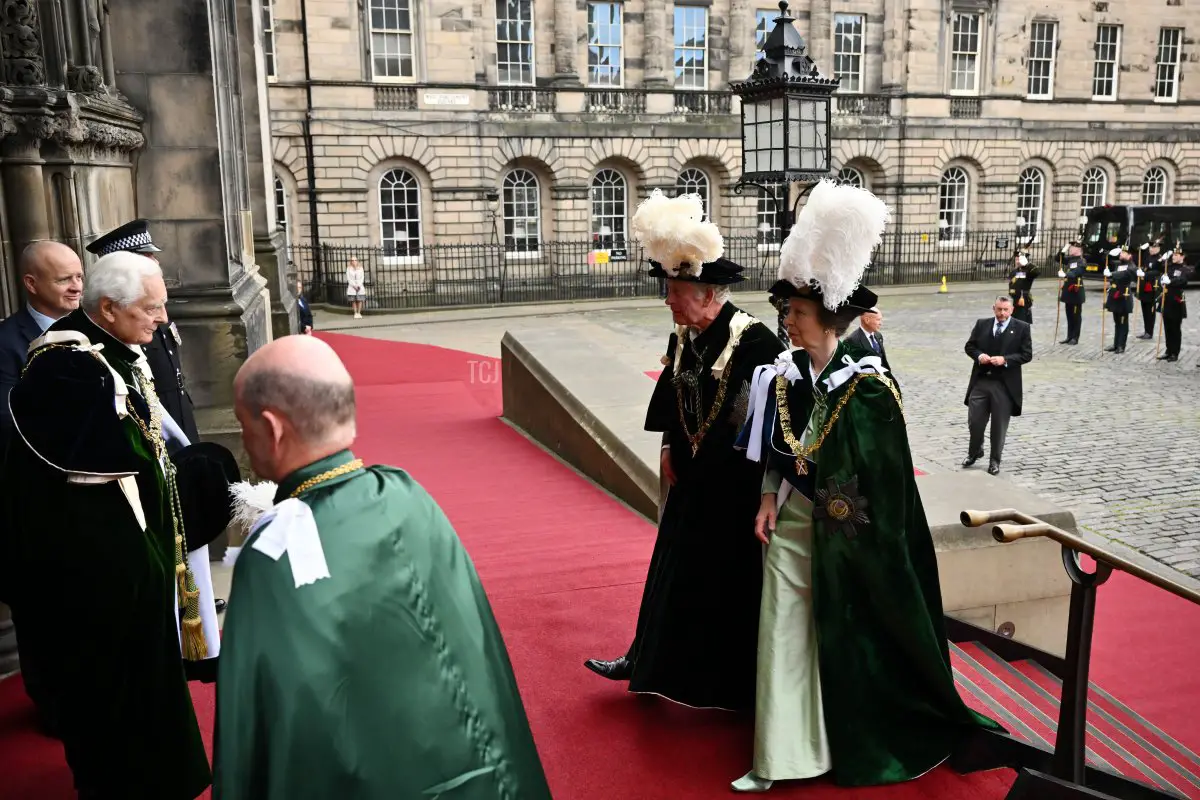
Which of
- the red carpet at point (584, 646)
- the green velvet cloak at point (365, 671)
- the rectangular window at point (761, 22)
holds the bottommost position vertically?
the red carpet at point (584, 646)

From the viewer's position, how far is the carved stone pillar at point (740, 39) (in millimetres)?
30189

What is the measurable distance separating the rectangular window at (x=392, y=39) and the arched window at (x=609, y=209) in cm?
637

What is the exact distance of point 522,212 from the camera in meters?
29.5

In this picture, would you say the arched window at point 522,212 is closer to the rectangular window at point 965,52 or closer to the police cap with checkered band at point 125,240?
the rectangular window at point 965,52

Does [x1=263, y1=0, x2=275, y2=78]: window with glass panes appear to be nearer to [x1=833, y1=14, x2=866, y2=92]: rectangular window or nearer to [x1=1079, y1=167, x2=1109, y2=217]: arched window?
[x1=833, y1=14, x2=866, y2=92]: rectangular window

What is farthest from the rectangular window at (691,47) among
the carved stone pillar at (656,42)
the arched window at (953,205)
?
the arched window at (953,205)

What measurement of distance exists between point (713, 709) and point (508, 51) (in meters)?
27.0

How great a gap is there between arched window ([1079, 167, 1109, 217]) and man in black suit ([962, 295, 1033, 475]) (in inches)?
1139

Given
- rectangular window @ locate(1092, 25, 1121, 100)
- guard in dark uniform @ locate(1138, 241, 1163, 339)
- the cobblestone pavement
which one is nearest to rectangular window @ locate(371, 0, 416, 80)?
the cobblestone pavement

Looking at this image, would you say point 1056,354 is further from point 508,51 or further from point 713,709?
point 508,51

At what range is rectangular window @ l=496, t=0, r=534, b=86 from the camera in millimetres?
28328

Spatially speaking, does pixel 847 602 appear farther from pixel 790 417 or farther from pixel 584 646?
pixel 584 646

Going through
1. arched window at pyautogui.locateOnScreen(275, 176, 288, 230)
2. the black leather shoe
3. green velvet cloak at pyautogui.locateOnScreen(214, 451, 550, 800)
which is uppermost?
arched window at pyautogui.locateOnScreen(275, 176, 288, 230)

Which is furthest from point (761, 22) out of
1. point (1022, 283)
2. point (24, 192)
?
point (24, 192)
